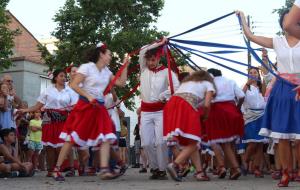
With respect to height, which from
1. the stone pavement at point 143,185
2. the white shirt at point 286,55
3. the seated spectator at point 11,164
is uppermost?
the white shirt at point 286,55

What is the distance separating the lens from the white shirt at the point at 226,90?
8.93m

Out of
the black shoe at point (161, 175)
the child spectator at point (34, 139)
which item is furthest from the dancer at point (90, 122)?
the child spectator at point (34, 139)

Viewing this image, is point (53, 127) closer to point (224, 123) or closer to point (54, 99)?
point (54, 99)

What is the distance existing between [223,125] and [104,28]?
23067mm

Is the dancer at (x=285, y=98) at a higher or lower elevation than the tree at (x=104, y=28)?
lower

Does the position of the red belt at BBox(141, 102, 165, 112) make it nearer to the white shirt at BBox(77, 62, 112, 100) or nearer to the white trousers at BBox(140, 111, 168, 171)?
the white trousers at BBox(140, 111, 168, 171)

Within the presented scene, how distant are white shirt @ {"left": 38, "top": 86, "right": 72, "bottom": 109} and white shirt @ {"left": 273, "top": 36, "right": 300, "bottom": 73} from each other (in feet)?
15.2

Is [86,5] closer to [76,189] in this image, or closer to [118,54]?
[118,54]

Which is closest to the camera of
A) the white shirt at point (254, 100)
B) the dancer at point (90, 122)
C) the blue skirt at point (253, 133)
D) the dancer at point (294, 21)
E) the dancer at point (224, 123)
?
the dancer at point (294, 21)

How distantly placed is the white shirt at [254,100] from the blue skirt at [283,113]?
3497 millimetres

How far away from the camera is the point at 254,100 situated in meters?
10.4

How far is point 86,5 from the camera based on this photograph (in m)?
31.9

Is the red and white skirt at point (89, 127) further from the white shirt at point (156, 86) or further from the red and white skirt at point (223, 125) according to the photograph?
the red and white skirt at point (223, 125)

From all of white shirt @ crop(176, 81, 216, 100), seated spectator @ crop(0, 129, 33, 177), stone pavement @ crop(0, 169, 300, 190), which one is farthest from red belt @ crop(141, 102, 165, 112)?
seated spectator @ crop(0, 129, 33, 177)
